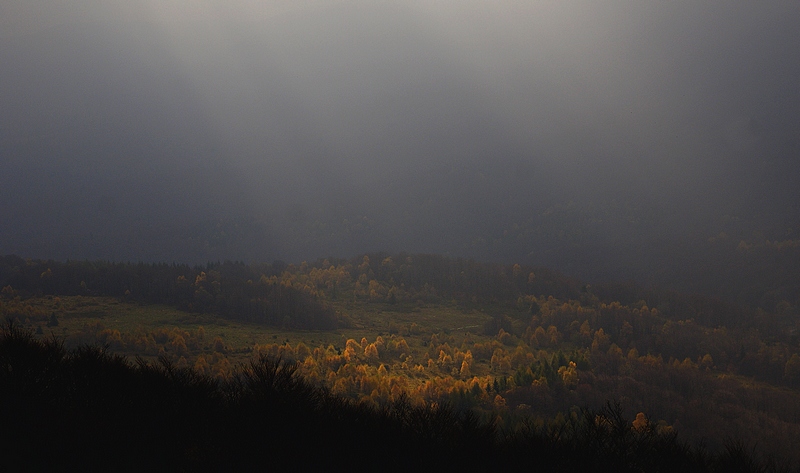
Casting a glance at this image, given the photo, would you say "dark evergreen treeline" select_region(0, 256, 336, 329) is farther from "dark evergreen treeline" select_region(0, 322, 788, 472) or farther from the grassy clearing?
"dark evergreen treeline" select_region(0, 322, 788, 472)

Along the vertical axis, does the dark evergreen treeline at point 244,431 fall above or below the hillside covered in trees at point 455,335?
above

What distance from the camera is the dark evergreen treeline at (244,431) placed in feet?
39.8

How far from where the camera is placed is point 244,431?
43.7ft

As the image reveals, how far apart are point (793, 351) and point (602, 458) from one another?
19392 centimetres

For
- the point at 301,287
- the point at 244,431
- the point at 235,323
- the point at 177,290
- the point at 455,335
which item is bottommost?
the point at 455,335

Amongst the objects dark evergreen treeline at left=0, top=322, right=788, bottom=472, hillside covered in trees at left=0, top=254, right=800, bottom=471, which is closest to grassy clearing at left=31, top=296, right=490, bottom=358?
hillside covered in trees at left=0, top=254, right=800, bottom=471

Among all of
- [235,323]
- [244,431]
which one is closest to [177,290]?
[235,323]

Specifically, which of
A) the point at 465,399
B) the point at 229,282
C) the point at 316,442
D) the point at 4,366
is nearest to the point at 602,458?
the point at 316,442

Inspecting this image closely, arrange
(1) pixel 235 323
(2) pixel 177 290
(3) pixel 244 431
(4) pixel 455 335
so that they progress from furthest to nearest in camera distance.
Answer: (4) pixel 455 335
(2) pixel 177 290
(1) pixel 235 323
(3) pixel 244 431

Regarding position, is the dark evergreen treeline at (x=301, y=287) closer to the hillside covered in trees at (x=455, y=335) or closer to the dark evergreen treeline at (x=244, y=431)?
the hillside covered in trees at (x=455, y=335)

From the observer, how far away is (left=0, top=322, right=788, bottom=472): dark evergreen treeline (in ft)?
39.8

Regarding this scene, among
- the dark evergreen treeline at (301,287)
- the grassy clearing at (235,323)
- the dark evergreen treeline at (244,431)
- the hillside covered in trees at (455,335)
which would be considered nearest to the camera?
the dark evergreen treeline at (244,431)

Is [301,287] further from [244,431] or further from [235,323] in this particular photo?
[244,431]

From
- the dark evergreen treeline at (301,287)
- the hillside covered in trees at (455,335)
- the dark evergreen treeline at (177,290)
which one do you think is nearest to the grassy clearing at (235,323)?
the hillside covered in trees at (455,335)
